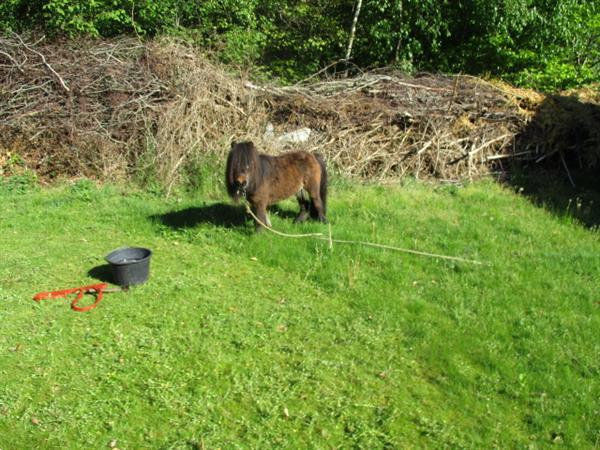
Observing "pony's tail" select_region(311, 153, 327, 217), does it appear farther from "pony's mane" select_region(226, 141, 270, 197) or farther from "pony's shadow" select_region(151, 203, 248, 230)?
"pony's mane" select_region(226, 141, 270, 197)

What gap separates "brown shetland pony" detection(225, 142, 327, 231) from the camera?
671 cm

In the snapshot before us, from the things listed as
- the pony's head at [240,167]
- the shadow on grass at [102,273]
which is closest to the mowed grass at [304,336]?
the shadow on grass at [102,273]

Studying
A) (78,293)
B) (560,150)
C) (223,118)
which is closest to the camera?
(78,293)

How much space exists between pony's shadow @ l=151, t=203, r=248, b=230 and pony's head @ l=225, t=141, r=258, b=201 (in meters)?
1.17

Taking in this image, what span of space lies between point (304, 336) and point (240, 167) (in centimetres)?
258

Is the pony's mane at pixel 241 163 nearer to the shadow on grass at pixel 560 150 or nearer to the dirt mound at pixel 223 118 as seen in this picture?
the dirt mound at pixel 223 118

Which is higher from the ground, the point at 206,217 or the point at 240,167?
the point at 240,167

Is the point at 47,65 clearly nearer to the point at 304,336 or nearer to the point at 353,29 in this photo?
the point at 353,29

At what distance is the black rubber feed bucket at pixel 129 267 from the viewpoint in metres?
6.00

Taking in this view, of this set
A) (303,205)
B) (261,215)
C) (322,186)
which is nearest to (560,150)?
(322,186)

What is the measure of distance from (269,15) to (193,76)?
8766 mm

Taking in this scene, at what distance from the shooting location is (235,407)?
13.7 feet

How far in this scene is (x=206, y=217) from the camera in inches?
324

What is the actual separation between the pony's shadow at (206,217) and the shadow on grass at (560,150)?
19.5 ft
